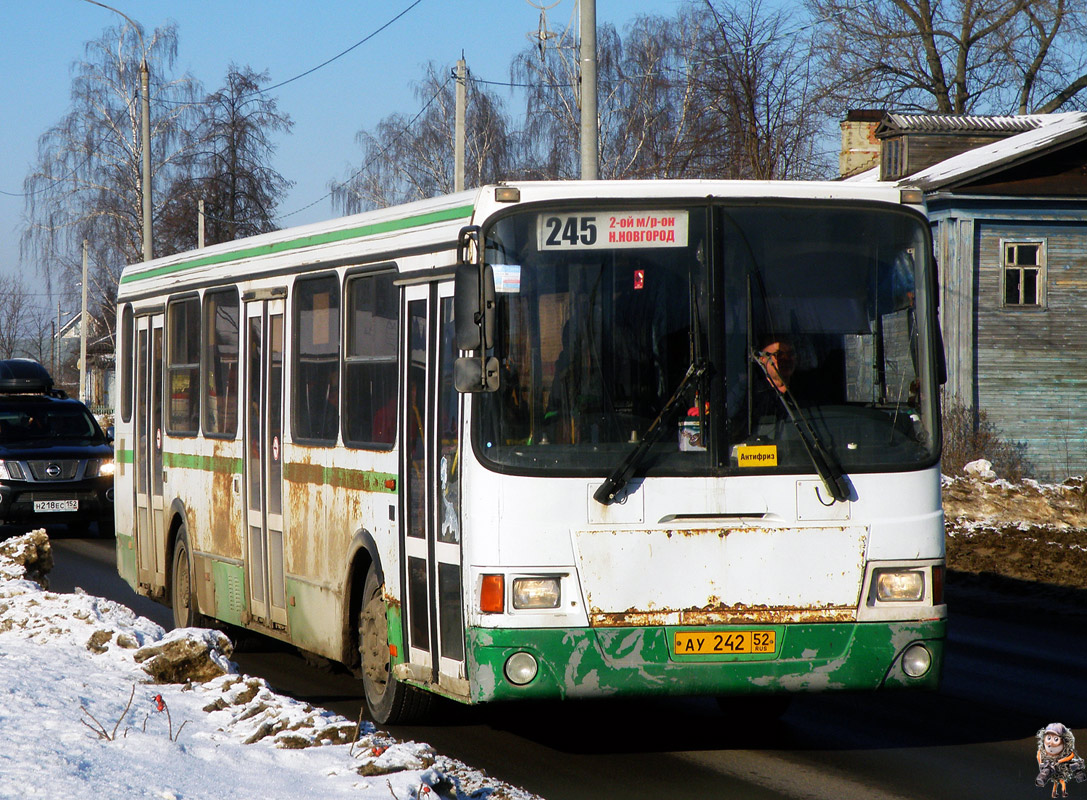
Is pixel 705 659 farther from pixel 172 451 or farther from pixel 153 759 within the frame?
pixel 172 451

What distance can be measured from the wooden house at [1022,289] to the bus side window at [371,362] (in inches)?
932

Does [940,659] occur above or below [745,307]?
below

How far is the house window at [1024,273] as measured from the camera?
31062 millimetres

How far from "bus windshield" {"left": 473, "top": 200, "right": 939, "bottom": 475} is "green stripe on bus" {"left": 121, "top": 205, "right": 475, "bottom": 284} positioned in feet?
1.90

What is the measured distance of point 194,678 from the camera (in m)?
7.57

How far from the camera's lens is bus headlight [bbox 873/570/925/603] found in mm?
6977

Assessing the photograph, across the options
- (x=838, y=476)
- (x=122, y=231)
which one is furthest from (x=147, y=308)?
(x=122, y=231)

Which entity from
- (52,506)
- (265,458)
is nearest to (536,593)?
(265,458)

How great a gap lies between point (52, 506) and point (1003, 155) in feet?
64.0

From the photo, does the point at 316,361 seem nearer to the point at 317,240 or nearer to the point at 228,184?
the point at 317,240

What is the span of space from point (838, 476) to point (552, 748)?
6.54 ft

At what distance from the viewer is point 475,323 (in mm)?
6684

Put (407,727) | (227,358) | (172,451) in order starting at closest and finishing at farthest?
(407,727) < (227,358) < (172,451)

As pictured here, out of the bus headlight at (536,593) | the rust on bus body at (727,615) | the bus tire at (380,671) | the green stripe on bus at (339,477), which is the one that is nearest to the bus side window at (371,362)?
the green stripe on bus at (339,477)
